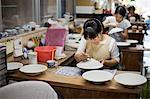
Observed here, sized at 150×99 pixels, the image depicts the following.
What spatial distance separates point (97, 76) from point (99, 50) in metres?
0.75

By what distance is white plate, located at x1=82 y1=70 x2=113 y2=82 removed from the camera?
72.7 inches

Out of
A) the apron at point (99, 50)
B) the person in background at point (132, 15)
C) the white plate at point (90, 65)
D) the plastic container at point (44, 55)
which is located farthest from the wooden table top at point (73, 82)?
the person in background at point (132, 15)

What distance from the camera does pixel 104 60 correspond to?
8.45 ft

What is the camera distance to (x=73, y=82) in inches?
74.3

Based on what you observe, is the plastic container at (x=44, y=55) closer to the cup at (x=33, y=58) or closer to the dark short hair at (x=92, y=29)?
the cup at (x=33, y=58)

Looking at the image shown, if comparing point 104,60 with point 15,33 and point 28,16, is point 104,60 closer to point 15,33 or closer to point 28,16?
point 15,33

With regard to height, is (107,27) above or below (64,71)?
above

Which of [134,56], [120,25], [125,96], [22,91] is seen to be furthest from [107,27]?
[22,91]

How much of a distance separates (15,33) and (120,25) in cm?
205

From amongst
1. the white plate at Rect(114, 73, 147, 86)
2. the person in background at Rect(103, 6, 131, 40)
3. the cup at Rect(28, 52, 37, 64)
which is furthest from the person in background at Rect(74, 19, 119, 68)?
the person in background at Rect(103, 6, 131, 40)

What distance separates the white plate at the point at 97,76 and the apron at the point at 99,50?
25.8 inches

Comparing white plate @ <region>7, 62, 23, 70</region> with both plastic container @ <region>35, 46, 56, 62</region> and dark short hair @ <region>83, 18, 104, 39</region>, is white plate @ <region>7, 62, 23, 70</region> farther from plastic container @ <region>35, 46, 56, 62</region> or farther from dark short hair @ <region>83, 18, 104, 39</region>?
dark short hair @ <region>83, 18, 104, 39</region>

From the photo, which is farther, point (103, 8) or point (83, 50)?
point (103, 8)

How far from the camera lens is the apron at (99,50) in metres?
2.62
